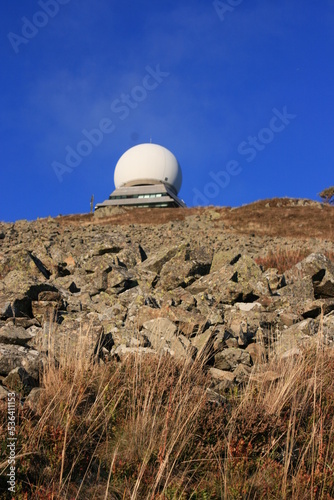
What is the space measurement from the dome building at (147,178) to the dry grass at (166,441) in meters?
59.0

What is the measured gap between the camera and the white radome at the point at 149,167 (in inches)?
2734

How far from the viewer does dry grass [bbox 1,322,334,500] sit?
290 cm

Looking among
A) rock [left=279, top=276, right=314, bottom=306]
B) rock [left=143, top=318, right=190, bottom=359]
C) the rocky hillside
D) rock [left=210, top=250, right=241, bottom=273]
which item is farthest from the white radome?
rock [left=143, top=318, right=190, bottom=359]

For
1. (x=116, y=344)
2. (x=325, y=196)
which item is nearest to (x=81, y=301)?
(x=116, y=344)

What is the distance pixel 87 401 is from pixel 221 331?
2406mm

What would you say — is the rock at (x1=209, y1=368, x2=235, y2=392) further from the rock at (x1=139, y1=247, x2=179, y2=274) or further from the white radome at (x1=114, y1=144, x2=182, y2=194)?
the white radome at (x1=114, y1=144, x2=182, y2=194)

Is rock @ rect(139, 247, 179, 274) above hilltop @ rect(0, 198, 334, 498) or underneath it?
above

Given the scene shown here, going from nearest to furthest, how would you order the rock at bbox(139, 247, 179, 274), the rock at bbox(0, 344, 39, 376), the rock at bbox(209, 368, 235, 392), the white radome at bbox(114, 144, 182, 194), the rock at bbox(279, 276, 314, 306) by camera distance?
the rock at bbox(0, 344, 39, 376), the rock at bbox(209, 368, 235, 392), the rock at bbox(279, 276, 314, 306), the rock at bbox(139, 247, 179, 274), the white radome at bbox(114, 144, 182, 194)

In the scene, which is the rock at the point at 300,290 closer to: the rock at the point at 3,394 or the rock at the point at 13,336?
the rock at the point at 13,336

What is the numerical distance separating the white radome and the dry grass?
66.4 metres

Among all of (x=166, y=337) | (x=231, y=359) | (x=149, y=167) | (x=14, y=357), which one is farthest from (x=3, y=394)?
(x=149, y=167)

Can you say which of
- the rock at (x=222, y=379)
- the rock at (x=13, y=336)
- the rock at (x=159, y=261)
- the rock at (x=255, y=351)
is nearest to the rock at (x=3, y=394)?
the rock at (x=13, y=336)

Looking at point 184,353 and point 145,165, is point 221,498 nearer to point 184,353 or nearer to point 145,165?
point 184,353

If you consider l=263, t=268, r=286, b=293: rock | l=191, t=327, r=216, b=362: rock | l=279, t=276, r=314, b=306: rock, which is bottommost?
l=191, t=327, r=216, b=362: rock
